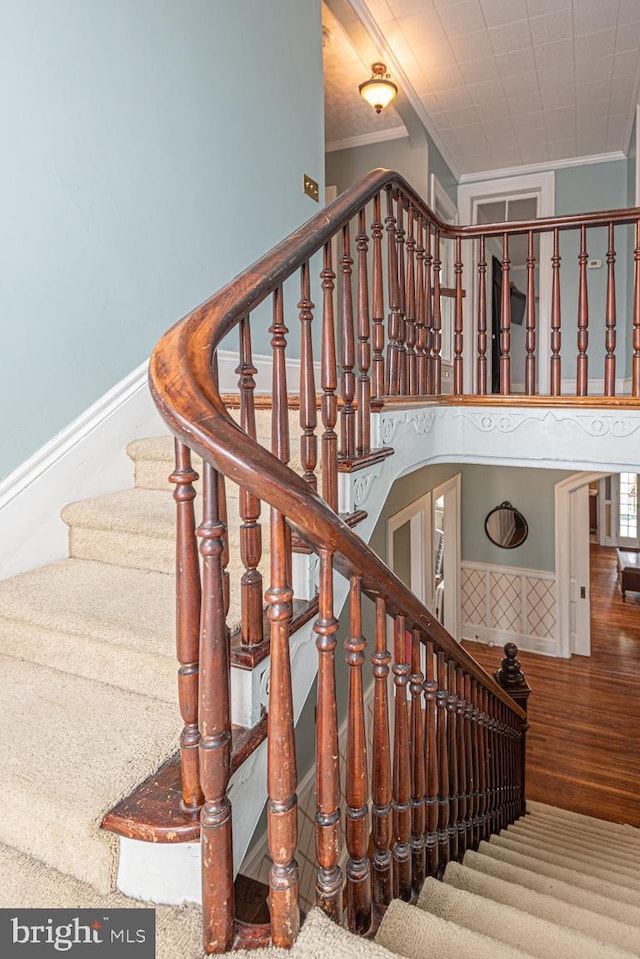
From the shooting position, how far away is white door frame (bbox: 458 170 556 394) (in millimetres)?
5816

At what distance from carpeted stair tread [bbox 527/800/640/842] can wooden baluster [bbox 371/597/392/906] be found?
269 centimetres

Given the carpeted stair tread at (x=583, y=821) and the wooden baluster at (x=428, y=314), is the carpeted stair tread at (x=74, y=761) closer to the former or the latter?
the wooden baluster at (x=428, y=314)

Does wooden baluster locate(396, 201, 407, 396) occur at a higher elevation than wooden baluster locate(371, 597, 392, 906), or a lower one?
higher

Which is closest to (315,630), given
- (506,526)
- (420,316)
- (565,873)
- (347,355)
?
(347,355)

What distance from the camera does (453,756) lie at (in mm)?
1569

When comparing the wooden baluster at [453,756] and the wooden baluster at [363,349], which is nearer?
the wooden baluster at [453,756]

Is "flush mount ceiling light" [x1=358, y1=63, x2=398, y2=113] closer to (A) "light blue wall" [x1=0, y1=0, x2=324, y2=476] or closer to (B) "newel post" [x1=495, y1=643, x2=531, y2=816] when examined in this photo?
(A) "light blue wall" [x1=0, y1=0, x2=324, y2=476]

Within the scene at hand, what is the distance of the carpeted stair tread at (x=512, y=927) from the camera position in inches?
45.4

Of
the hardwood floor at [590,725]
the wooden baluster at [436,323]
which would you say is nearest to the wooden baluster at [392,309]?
the wooden baluster at [436,323]

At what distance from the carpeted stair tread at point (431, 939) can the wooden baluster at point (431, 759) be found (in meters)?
0.32

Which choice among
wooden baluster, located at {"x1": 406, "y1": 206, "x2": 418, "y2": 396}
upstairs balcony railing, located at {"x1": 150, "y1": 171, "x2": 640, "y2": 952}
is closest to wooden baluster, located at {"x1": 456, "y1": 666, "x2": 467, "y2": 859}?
upstairs balcony railing, located at {"x1": 150, "y1": 171, "x2": 640, "y2": 952}

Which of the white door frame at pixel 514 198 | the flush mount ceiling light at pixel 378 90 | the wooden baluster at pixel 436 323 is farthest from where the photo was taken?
the white door frame at pixel 514 198

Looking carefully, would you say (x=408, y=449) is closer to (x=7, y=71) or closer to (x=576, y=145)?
(x=7, y=71)

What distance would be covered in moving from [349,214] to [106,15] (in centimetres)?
136
